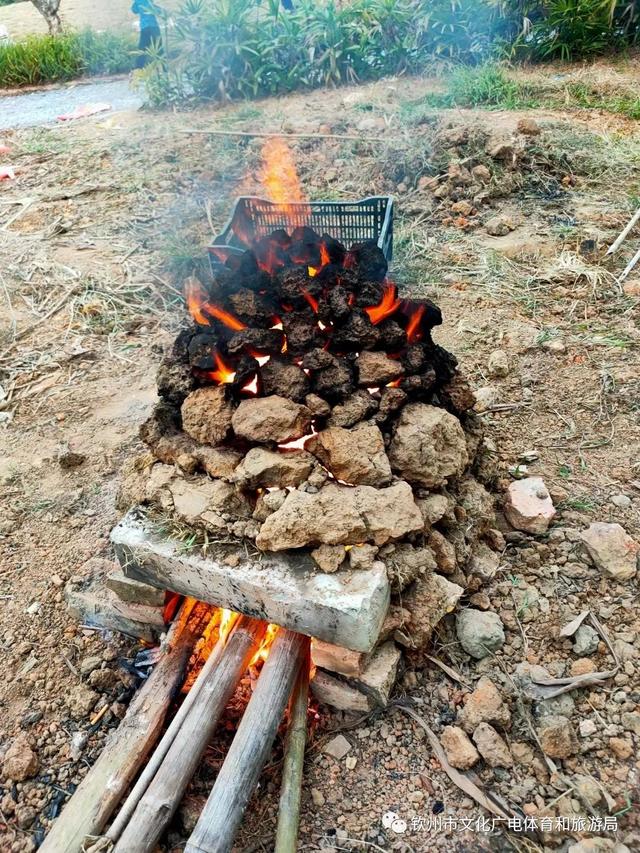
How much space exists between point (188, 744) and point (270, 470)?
3.57 feet

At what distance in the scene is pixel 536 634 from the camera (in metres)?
2.80

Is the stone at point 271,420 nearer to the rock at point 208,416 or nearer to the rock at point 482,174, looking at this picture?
the rock at point 208,416

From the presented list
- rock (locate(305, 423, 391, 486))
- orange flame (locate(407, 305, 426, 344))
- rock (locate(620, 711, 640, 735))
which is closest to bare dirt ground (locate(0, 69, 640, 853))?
rock (locate(620, 711, 640, 735))

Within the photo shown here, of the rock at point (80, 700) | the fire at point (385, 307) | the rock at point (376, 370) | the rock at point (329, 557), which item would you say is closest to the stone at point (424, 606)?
the rock at point (329, 557)

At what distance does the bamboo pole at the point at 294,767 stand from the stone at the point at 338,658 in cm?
12

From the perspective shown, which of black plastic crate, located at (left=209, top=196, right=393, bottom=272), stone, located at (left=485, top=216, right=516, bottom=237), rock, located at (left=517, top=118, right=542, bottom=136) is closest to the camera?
black plastic crate, located at (left=209, top=196, right=393, bottom=272)

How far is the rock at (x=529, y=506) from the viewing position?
3.18 metres

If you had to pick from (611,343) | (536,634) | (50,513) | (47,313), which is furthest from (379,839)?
(47,313)

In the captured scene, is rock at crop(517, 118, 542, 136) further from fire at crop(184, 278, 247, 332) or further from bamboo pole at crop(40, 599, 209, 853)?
bamboo pole at crop(40, 599, 209, 853)

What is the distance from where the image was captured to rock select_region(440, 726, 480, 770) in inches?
94.8

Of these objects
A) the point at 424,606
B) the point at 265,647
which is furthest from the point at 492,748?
the point at 265,647

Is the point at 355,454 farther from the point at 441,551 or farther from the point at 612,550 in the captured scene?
the point at 612,550

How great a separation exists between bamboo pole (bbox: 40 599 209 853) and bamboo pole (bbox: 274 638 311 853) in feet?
1.73

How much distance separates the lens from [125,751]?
2443 millimetres
